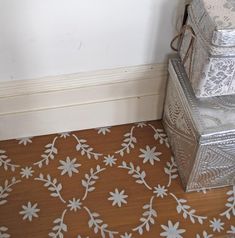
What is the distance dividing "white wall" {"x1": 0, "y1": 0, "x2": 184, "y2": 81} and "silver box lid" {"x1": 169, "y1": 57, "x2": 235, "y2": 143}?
6.9 inches

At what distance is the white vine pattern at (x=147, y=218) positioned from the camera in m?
1.22

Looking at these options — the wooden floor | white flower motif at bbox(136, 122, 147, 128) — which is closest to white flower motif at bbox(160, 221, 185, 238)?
the wooden floor

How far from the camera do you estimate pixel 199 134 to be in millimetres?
1108

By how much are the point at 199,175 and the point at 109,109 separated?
38 centimetres

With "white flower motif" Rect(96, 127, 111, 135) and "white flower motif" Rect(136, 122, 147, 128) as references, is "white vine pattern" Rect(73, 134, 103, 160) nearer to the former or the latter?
"white flower motif" Rect(96, 127, 111, 135)

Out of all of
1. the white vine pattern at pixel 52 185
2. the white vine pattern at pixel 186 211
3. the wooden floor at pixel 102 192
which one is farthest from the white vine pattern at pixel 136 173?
the white vine pattern at pixel 52 185

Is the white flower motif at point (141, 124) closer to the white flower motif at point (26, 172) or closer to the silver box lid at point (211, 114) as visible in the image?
the silver box lid at point (211, 114)

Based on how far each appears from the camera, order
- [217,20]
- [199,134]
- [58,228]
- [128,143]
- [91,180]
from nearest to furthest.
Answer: [217,20], [199,134], [58,228], [91,180], [128,143]

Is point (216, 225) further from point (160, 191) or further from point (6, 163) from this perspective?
point (6, 163)

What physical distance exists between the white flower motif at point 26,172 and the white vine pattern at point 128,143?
29 centimetres

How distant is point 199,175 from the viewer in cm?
124

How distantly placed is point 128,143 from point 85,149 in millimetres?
151

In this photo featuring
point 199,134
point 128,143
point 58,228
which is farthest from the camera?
point 128,143

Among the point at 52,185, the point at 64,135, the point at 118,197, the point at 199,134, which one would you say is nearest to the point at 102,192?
the point at 118,197
